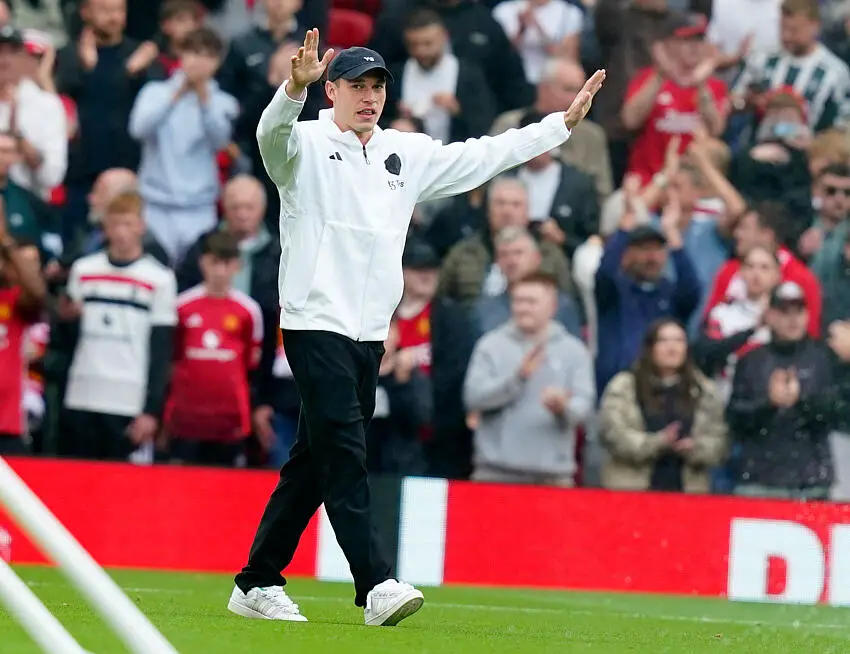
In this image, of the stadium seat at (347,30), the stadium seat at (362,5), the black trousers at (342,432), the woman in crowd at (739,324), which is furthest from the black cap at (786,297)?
the black trousers at (342,432)

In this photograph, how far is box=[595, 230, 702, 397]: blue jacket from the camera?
13453 millimetres

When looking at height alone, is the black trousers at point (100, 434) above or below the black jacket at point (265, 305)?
below

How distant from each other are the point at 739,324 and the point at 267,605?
6219mm

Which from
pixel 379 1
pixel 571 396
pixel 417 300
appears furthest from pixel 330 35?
pixel 571 396

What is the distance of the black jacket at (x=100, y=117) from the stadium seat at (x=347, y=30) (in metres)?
1.65

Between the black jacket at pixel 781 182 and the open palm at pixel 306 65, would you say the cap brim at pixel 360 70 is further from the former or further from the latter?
the black jacket at pixel 781 182

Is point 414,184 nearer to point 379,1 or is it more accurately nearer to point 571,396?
point 571,396

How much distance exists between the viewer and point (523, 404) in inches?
506

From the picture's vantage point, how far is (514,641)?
7.88m

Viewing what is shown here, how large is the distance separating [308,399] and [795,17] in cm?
828

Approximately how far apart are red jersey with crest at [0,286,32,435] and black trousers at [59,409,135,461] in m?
0.57

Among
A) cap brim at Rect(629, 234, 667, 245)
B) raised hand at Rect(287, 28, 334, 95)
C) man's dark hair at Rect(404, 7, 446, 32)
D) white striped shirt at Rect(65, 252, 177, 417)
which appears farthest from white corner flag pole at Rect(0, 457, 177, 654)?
man's dark hair at Rect(404, 7, 446, 32)

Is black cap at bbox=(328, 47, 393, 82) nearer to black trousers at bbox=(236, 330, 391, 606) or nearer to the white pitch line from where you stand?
black trousers at bbox=(236, 330, 391, 606)

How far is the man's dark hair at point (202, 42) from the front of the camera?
1398cm
